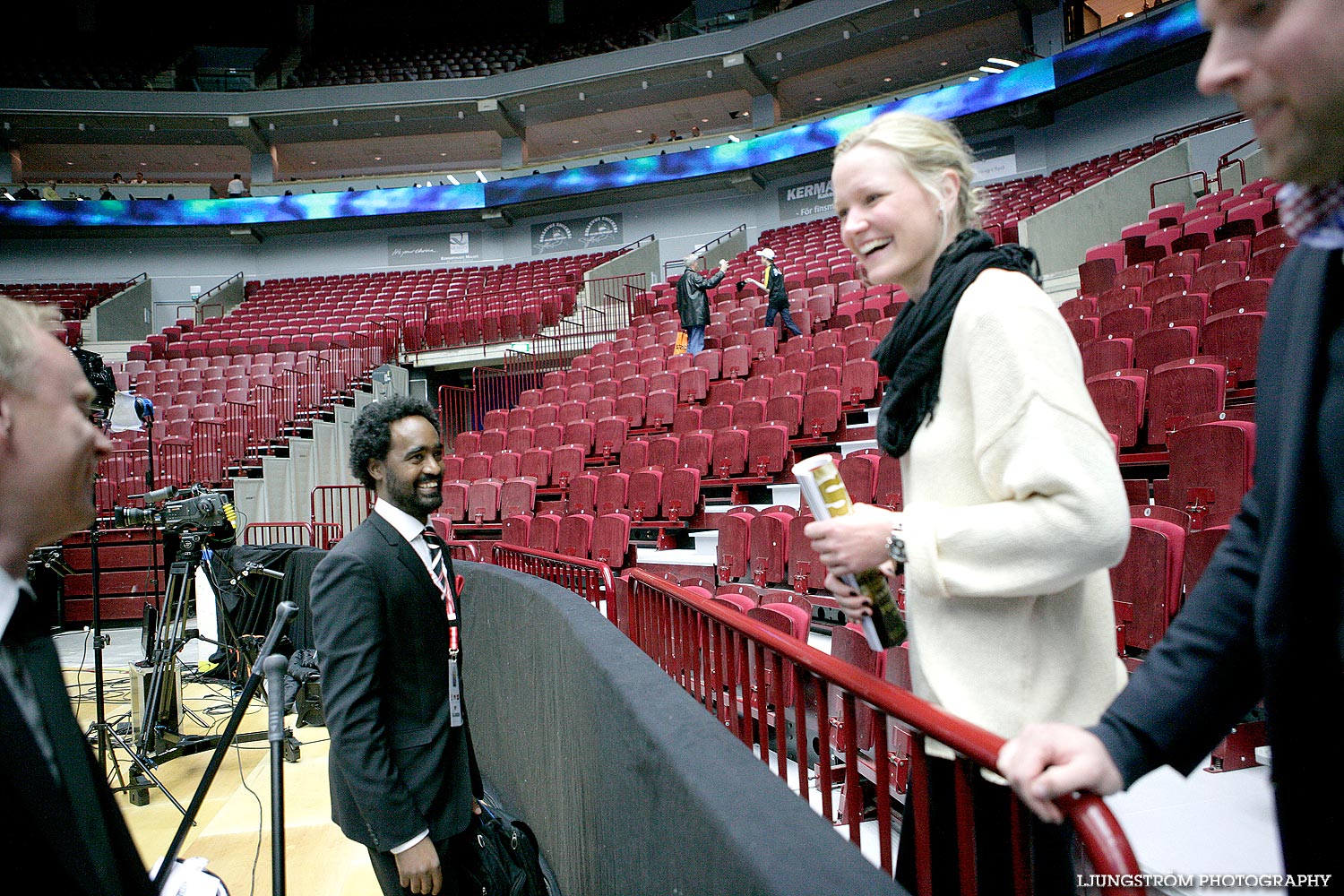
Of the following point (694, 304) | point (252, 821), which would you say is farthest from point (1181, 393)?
point (694, 304)

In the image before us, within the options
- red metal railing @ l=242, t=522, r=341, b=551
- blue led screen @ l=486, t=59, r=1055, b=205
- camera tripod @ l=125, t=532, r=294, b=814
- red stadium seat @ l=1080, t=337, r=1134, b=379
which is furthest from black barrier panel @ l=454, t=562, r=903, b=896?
blue led screen @ l=486, t=59, r=1055, b=205

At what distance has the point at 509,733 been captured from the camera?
3.45m

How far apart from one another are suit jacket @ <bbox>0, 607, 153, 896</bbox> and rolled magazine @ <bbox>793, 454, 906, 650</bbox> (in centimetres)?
88

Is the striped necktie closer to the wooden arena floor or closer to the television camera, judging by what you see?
the wooden arena floor

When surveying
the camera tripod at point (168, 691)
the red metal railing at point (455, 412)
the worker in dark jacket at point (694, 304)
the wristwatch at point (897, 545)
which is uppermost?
the worker in dark jacket at point (694, 304)

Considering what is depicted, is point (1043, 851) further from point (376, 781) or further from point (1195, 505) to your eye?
point (1195, 505)

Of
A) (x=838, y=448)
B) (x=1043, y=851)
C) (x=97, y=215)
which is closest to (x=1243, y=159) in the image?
(x=838, y=448)

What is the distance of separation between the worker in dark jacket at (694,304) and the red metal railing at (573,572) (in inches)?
197

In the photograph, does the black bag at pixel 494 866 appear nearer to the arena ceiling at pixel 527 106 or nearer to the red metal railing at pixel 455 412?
the red metal railing at pixel 455 412

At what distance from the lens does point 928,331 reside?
3.47ft

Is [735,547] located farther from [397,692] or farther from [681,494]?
[397,692]

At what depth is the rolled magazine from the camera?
1130 mm

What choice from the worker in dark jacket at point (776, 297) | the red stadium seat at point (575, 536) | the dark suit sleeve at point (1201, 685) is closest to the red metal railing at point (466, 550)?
the red stadium seat at point (575, 536)

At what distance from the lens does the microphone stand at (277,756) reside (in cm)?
200
